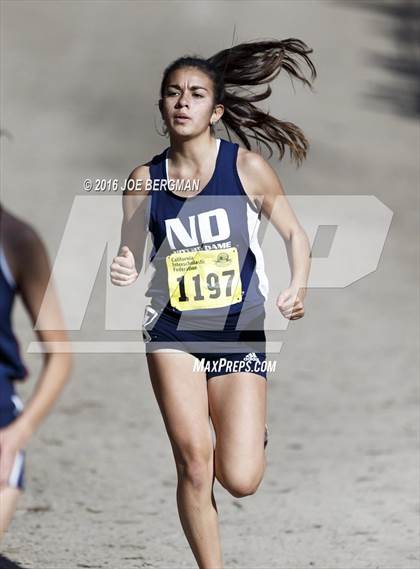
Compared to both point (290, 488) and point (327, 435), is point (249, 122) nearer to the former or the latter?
point (290, 488)

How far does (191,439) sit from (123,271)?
0.68m

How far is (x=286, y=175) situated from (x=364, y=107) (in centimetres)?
564

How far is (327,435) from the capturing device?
8.90 metres

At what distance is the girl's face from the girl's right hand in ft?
1.71

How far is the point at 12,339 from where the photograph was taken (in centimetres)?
367

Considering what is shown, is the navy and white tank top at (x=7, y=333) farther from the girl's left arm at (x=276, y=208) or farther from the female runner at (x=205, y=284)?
the girl's left arm at (x=276, y=208)

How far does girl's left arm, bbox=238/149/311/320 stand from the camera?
4633mm

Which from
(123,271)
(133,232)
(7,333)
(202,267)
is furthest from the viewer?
(133,232)

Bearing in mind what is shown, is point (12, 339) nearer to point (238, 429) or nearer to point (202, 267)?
point (202, 267)

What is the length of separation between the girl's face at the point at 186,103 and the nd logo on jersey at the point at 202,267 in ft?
1.09

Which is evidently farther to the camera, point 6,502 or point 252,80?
point 252,80

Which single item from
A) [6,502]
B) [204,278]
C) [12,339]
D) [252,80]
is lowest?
[6,502]

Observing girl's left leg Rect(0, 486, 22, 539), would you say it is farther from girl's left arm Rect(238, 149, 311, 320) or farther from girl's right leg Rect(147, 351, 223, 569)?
girl's left arm Rect(238, 149, 311, 320)

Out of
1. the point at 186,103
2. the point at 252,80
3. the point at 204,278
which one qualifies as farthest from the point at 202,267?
the point at 252,80
